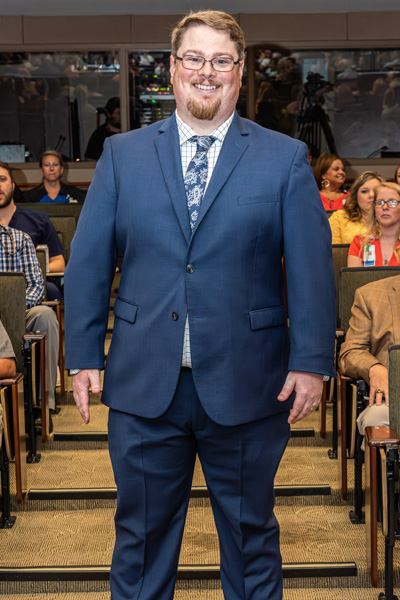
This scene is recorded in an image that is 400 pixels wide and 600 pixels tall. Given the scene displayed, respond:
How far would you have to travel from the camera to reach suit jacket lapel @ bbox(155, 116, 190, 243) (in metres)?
1.53

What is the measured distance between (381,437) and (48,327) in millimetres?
1923

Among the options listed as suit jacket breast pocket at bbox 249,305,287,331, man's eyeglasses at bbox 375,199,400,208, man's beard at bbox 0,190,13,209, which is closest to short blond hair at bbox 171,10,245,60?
suit jacket breast pocket at bbox 249,305,287,331

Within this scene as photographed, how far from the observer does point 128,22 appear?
27.6 ft

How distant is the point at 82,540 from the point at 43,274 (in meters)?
1.74

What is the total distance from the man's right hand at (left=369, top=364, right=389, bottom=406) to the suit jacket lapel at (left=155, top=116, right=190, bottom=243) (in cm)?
127

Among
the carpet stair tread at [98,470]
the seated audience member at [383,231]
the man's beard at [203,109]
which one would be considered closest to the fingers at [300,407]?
the man's beard at [203,109]

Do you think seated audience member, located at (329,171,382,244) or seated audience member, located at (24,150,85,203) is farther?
seated audience member, located at (24,150,85,203)

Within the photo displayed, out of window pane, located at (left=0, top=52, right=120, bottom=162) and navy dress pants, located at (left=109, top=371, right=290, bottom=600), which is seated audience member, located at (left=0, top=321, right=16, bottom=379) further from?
window pane, located at (left=0, top=52, right=120, bottom=162)

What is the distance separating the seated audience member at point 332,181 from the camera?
593 cm

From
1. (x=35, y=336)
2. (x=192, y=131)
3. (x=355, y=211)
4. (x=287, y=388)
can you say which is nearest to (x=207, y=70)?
(x=192, y=131)

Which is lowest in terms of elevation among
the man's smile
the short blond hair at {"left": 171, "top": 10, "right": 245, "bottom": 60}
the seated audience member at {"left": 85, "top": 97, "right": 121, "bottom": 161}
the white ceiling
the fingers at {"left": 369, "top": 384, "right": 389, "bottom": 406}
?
the fingers at {"left": 369, "top": 384, "right": 389, "bottom": 406}

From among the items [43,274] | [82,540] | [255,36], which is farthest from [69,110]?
[82,540]

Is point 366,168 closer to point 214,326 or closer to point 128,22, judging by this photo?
point 128,22

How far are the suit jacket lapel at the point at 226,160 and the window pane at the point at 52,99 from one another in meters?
7.33
